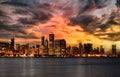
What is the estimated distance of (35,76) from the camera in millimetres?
67562

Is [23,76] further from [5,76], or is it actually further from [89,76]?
[89,76]

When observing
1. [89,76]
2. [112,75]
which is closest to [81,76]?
[89,76]

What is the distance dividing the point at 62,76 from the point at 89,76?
5.16 m

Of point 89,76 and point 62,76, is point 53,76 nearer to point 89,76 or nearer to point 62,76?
point 62,76

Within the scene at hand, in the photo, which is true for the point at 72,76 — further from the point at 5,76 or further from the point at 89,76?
the point at 5,76

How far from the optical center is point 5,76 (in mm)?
66875

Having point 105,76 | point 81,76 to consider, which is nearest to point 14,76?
point 81,76

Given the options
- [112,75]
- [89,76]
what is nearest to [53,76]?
[89,76]

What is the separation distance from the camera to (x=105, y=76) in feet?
225

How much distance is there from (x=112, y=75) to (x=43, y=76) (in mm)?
13488

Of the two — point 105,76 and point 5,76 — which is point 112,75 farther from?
point 5,76

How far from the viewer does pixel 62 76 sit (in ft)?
226

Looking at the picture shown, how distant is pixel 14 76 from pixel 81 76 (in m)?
12.3

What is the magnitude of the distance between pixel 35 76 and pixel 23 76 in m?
2.21
